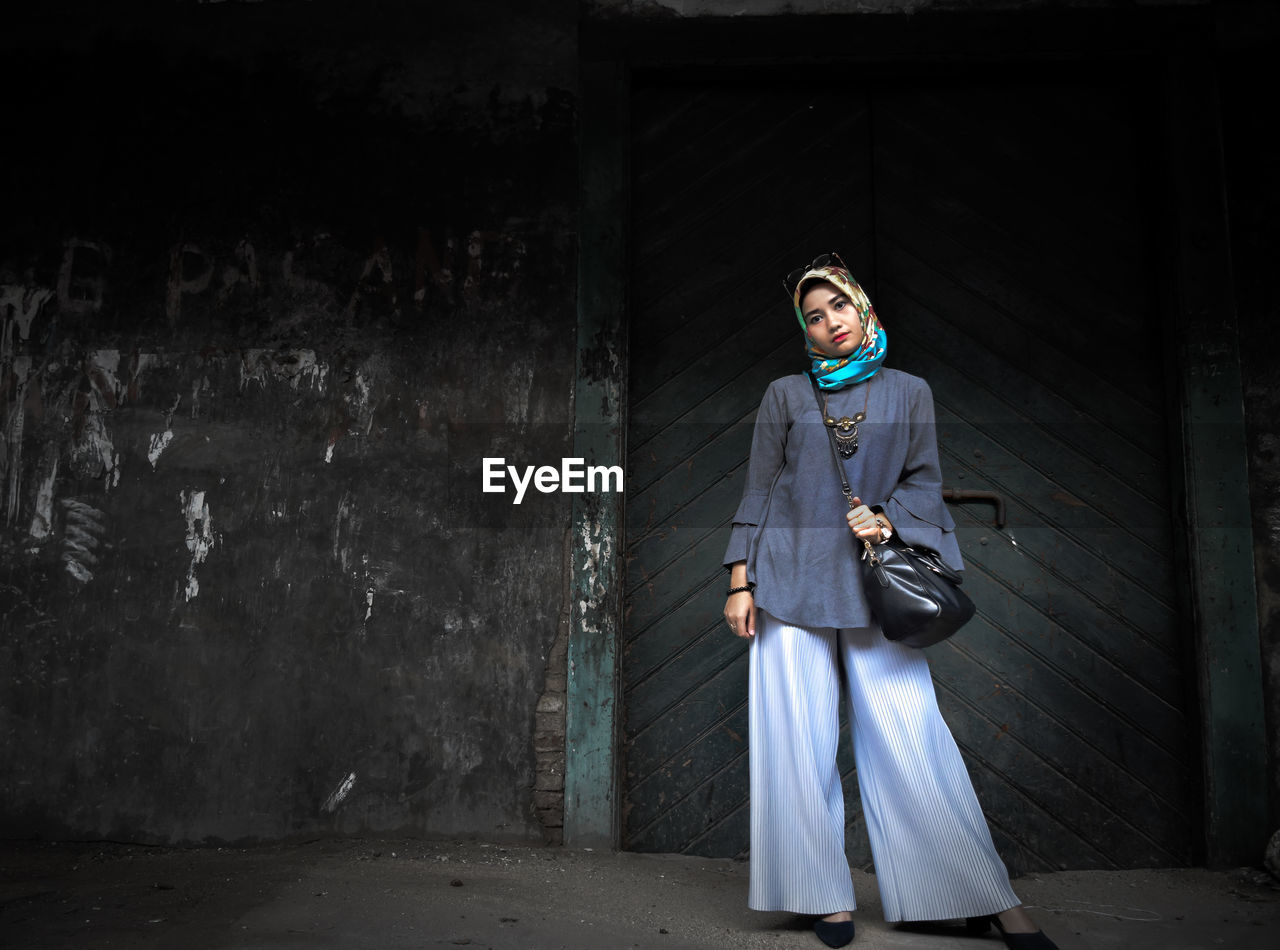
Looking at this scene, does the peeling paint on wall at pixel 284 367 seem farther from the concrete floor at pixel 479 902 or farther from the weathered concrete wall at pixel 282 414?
the concrete floor at pixel 479 902

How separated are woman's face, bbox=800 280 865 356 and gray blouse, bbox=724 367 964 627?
12 cm

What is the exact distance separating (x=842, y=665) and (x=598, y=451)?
1.37m

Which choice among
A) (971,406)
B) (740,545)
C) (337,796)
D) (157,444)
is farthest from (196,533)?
(971,406)

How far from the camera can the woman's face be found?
2611 mm

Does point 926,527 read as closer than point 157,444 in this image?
Yes

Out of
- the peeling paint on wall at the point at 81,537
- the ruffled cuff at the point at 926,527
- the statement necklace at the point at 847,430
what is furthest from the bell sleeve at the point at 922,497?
the peeling paint on wall at the point at 81,537

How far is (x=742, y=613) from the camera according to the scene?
2.60 m

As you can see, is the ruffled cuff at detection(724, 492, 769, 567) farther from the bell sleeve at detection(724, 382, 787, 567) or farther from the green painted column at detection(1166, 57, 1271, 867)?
the green painted column at detection(1166, 57, 1271, 867)

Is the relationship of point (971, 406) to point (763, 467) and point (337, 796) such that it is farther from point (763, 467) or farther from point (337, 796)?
point (337, 796)

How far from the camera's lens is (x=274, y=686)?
140 inches

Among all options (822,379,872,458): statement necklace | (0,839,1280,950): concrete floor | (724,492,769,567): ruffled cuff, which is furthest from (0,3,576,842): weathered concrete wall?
(822,379,872,458): statement necklace

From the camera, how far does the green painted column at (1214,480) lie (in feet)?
10.7

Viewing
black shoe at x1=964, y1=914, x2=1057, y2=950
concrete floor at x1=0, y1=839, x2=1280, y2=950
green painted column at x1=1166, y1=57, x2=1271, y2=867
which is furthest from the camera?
green painted column at x1=1166, y1=57, x2=1271, y2=867

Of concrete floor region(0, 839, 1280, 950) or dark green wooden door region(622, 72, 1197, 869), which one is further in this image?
dark green wooden door region(622, 72, 1197, 869)
